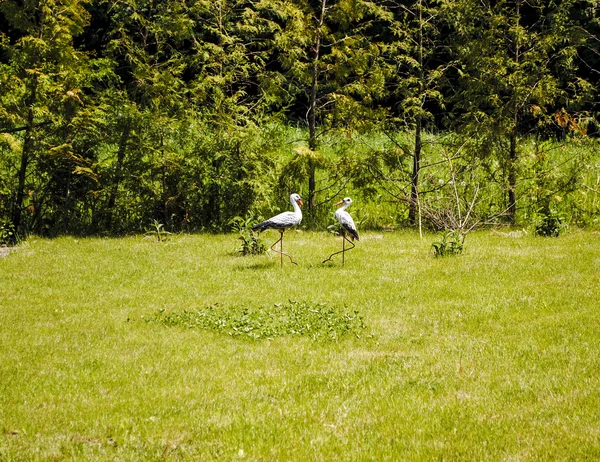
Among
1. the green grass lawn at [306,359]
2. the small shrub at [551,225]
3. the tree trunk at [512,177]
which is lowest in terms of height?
the green grass lawn at [306,359]

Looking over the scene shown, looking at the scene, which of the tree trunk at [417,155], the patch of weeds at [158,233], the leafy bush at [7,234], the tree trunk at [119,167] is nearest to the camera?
the leafy bush at [7,234]

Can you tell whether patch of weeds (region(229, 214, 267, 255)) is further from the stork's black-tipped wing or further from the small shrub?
the small shrub

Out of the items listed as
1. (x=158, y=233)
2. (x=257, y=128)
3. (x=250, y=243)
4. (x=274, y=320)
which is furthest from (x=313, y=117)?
(x=274, y=320)

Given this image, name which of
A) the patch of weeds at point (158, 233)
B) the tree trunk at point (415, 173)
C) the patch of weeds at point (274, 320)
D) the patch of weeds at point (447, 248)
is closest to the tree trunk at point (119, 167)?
the patch of weeds at point (158, 233)

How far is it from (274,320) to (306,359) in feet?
4.03

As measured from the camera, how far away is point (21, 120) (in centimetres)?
1382

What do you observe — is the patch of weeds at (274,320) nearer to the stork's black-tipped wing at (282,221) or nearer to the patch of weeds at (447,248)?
the stork's black-tipped wing at (282,221)

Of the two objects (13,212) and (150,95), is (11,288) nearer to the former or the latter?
(13,212)

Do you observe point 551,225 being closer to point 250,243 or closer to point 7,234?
point 250,243

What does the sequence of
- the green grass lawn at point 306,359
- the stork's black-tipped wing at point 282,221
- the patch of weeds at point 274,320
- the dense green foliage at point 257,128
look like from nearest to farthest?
the green grass lawn at point 306,359, the patch of weeds at point 274,320, the stork's black-tipped wing at point 282,221, the dense green foliage at point 257,128

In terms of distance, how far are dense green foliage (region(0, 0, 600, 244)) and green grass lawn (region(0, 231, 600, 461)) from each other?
10.5 feet

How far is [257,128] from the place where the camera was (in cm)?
1483

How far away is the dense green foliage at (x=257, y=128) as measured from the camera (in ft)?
47.2

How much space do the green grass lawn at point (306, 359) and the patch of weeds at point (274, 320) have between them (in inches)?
1.4
